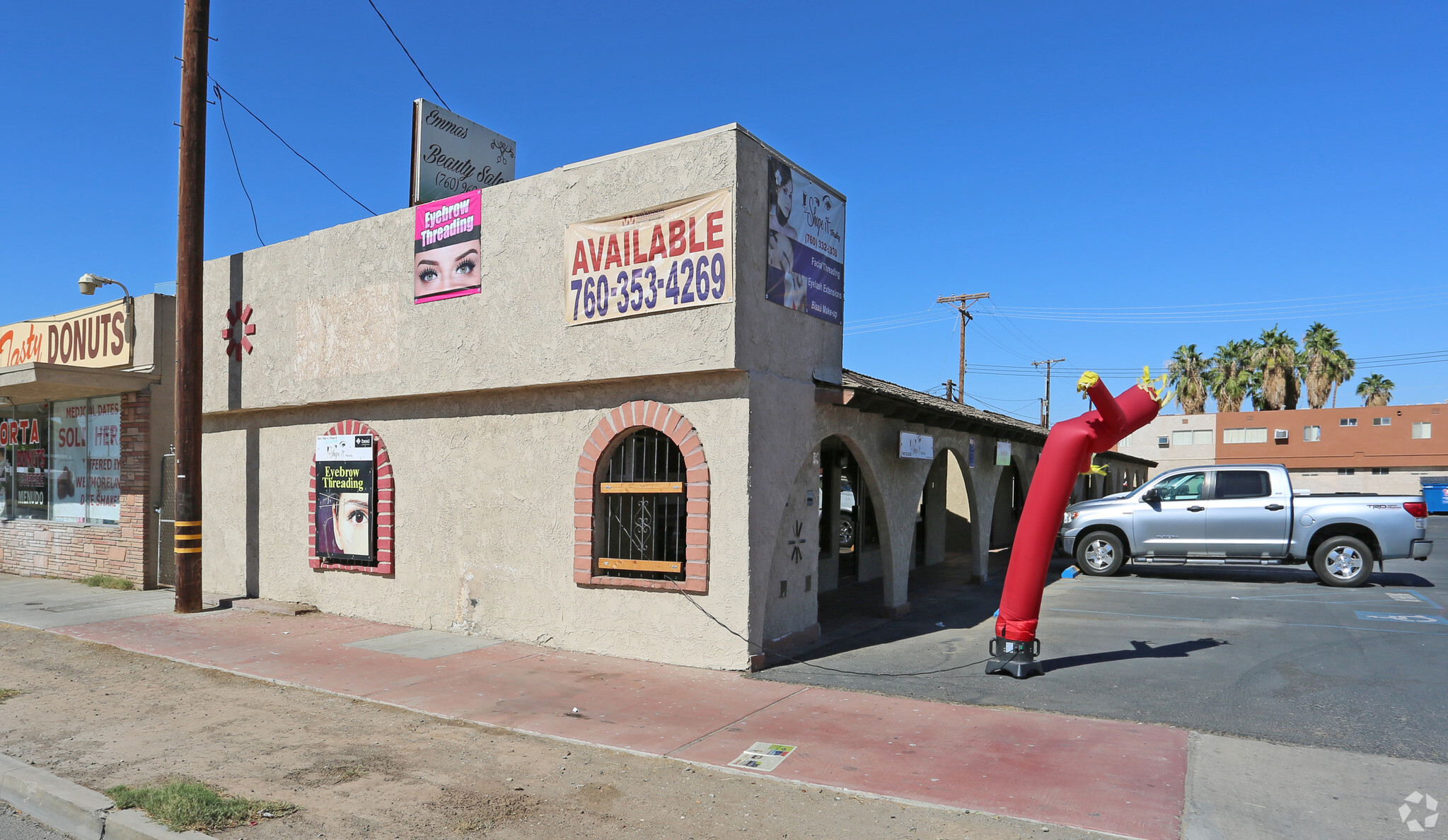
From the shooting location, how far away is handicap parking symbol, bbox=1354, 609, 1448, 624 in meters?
10.4

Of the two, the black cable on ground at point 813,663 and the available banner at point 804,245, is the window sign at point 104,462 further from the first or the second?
the available banner at point 804,245

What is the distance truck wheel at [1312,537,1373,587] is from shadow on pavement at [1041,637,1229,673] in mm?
5499

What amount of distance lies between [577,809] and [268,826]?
1.69 metres

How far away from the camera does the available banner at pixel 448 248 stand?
1026cm

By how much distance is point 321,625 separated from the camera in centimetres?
1111

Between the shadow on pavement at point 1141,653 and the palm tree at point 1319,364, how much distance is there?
153ft

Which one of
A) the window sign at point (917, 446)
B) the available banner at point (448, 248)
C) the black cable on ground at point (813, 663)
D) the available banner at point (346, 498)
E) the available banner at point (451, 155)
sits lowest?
the black cable on ground at point (813, 663)

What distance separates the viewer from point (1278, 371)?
47.2 m

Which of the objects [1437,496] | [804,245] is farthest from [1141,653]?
[1437,496]

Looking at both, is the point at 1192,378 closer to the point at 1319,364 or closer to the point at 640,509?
the point at 1319,364

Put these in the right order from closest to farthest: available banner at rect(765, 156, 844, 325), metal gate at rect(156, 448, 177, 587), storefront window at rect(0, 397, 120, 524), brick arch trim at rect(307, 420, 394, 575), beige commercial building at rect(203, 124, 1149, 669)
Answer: beige commercial building at rect(203, 124, 1149, 669) → available banner at rect(765, 156, 844, 325) → brick arch trim at rect(307, 420, 394, 575) → metal gate at rect(156, 448, 177, 587) → storefront window at rect(0, 397, 120, 524)

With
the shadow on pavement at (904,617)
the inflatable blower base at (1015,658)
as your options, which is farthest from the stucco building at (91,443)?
the inflatable blower base at (1015,658)

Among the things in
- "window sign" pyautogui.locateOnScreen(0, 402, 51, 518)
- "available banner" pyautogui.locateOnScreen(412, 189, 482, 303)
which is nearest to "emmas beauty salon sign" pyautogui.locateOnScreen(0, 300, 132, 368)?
"window sign" pyautogui.locateOnScreen(0, 402, 51, 518)

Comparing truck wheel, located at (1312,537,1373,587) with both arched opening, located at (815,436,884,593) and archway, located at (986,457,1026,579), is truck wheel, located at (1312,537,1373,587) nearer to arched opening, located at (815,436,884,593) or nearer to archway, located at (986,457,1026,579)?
arched opening, located at (815,436,884,593)
